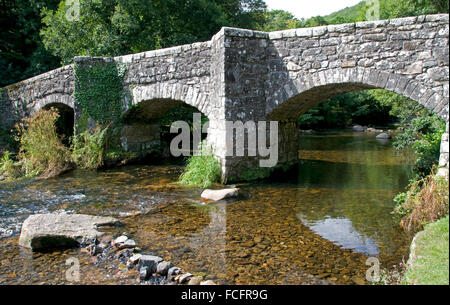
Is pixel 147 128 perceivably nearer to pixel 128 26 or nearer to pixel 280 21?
pixel 128 26

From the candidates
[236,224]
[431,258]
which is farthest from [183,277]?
[431,258]

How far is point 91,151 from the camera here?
32.6 ft

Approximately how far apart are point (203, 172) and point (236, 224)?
8.91 feet

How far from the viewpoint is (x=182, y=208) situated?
611 cm

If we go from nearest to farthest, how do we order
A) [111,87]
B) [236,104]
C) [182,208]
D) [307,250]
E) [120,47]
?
[307,250]
[182,208]
[236,104]
[111,87]
[120,47]

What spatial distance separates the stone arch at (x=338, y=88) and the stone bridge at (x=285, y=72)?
0.02 metres

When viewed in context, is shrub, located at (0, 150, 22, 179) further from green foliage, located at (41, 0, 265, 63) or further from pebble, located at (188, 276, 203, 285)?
pebble, located at (188, 276, 203, 285)

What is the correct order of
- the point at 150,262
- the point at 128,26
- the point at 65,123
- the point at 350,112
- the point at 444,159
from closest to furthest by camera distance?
1. the point at 150,262
2. the point at 444,159
3. the point at 128,26
4. the point at 65,123
5. the point at 350,112

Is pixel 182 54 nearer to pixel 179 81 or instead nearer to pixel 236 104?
pixel 179 81

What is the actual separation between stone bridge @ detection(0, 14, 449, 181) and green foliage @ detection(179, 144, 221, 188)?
22 cm

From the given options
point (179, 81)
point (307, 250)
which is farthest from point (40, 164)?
point (307, 250)

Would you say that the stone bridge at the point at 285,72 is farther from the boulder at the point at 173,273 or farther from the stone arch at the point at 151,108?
the boulder at the point at 173,273

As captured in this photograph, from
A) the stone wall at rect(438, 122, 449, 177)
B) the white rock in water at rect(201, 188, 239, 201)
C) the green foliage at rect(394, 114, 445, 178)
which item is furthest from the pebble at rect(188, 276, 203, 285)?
the green foliage at rect(394, 114, 445, 178)
